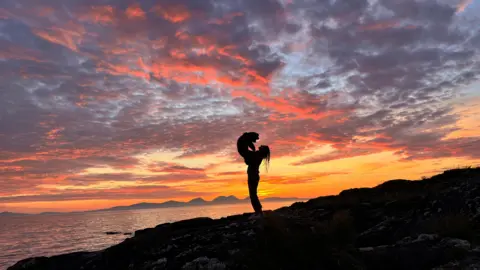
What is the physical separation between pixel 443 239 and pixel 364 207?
5275mm

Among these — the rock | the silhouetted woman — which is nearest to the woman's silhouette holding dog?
the silhouetted woman

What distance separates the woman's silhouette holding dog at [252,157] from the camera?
12859 millimetres

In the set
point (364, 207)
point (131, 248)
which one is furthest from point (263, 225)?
point (364, 207)

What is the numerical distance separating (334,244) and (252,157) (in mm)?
5023

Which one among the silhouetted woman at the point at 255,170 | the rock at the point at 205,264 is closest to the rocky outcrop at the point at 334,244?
the rock at the point at 205,264

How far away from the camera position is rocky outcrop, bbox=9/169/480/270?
7.18 m

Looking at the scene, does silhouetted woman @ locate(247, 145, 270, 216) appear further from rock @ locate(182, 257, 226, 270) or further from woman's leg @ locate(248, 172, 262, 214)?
rock @ locate(182, 257, 226, 270)

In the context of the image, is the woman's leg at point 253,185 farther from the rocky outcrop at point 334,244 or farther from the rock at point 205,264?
the rock at point 205,264

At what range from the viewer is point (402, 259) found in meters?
7.04

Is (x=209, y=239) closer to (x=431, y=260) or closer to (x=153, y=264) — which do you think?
(x=153, y=264)

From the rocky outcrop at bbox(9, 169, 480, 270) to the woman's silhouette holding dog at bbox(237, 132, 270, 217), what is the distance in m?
2.31

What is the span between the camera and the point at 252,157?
1286 cm

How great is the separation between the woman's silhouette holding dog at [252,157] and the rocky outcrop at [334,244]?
2.31m

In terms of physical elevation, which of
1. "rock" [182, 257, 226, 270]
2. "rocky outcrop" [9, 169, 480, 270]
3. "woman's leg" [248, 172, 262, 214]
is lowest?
"rock" [182, 257, 226, 270]
